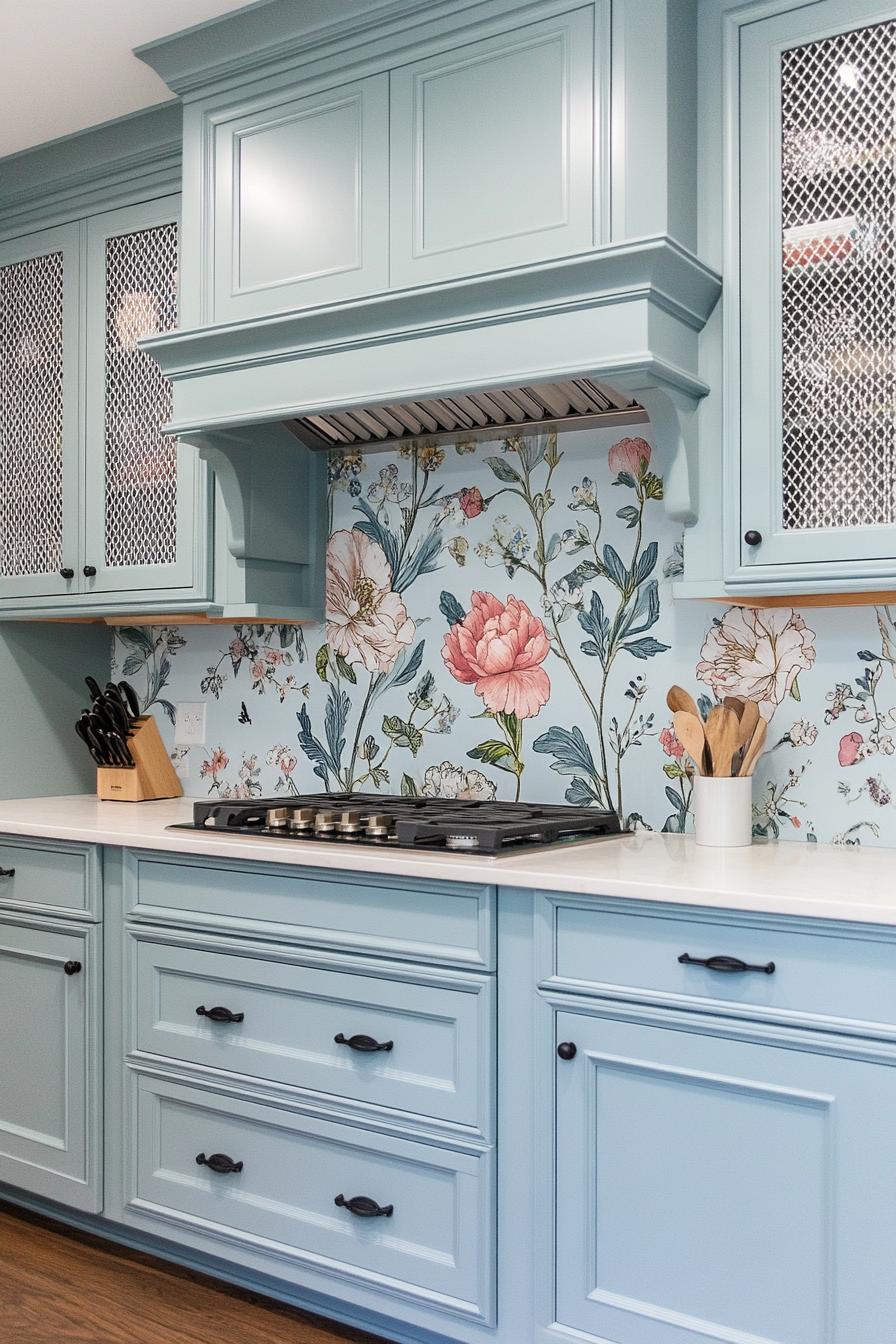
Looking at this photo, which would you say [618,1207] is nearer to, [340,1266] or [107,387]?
[340,1266]

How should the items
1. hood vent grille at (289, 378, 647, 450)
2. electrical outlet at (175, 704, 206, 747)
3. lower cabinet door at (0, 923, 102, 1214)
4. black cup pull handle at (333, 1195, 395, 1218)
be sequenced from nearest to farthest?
black cup pull handle at (333, 1195, 395, 1218) < hood vent grille at (289, 378, 647, 450) < lower cabinet door at (0, 923, 102, 1214) < electrical outlet at (175, 704, 206, 747)

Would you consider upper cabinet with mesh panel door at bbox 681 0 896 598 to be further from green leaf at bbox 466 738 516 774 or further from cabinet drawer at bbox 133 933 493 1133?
cabinet drawer at bbox 133 933 493 1133

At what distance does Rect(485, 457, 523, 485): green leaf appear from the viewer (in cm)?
266

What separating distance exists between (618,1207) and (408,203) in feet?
5.81

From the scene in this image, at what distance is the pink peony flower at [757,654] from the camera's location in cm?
232

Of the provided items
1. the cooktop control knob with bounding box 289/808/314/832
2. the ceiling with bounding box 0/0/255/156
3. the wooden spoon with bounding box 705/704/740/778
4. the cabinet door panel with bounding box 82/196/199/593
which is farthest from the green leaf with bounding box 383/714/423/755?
the ceiling with bounding box 0/0/255/156

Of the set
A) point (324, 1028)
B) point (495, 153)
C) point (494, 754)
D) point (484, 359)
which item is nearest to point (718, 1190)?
point (324, 1028)

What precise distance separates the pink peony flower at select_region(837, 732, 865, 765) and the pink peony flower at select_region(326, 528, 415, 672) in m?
1.00

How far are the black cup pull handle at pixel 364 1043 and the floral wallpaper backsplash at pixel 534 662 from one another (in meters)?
0.70

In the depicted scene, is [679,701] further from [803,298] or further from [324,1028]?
[324,1028]

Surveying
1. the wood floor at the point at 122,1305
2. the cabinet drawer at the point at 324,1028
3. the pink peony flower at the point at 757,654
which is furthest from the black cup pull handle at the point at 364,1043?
the pink peony flower at the point at 757,654

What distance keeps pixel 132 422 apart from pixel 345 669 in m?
0.79

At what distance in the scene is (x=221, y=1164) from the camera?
233 cm

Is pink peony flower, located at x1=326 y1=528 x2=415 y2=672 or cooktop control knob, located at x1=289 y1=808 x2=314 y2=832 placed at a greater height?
pink peony flower, located at x1=326 y1=528 x2=415 y2=672
